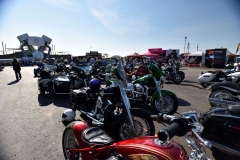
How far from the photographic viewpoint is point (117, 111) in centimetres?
325

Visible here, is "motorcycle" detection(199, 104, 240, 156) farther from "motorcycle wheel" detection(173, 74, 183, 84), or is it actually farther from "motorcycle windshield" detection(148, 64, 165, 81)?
"motorcycle wheel" detection(173, 74, 183, 84)

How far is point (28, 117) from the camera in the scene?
449 centimetres

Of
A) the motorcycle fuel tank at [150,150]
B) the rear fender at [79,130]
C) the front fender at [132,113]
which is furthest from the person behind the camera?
the front fender at [132,113]

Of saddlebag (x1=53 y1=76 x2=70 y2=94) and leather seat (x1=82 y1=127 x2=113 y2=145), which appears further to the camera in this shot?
saddlebag (x1=53 y1=76 x2=70 y2=94)

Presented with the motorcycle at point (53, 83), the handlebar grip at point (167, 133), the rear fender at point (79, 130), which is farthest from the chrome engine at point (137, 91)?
the handlebar grip at point (167, 133)

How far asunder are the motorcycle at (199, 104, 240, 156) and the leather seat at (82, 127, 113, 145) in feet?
4.70

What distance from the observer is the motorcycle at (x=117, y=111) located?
9.05 feet

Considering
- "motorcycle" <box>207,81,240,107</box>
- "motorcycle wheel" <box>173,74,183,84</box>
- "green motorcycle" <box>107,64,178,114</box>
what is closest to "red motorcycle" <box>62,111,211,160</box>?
"green motorcycle" <box>107,64,178,114</box>

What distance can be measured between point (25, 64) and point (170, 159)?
1800 inches

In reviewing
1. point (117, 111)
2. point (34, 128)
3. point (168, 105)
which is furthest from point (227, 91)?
point (34, 128)

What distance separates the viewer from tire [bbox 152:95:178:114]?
4457 mm

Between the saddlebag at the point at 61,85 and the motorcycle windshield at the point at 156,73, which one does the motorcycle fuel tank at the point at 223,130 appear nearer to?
the motorcycle windshield at the point at 156,73

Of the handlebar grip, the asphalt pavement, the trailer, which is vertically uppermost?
the trailer

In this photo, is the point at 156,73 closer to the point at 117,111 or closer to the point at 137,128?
the point at 117,111
